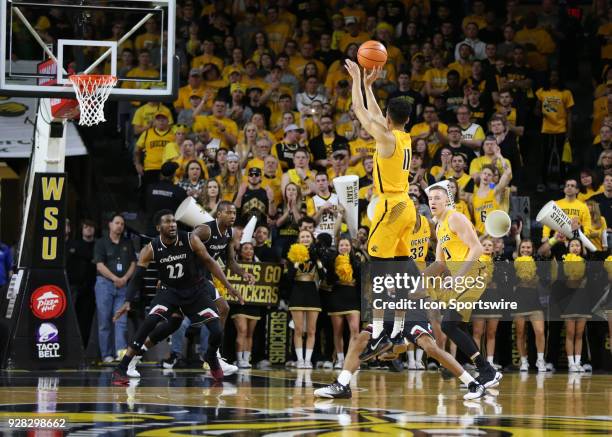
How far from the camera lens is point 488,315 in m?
18.1

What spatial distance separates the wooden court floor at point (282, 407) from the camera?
870 cm

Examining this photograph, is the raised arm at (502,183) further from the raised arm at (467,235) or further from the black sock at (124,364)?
the black sock at (124,364)

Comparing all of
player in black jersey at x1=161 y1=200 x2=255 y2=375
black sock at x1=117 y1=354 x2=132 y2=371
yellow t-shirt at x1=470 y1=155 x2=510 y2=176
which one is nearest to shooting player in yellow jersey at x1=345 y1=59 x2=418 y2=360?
black sock at x1=117 y1=354 x2=132 y2=371

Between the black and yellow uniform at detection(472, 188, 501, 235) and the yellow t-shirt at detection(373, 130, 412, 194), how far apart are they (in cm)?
725

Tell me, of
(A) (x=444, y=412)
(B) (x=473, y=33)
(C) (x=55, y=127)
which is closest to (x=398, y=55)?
(B) (x=473, y=33)

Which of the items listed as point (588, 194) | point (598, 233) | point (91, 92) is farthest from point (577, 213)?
point (91, 92)

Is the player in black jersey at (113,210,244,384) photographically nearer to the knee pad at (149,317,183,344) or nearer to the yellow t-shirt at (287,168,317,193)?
the knee pad at (149,317,183,344)

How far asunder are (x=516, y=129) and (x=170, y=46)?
331 inches

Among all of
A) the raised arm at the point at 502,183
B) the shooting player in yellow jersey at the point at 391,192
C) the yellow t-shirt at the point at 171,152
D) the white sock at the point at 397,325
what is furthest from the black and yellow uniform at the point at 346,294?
the shooting player in yellow jersey at the point at 391,192

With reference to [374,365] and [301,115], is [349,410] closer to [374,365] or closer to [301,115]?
[374,365]

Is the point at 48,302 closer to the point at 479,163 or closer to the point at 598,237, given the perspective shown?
the point at 479,163

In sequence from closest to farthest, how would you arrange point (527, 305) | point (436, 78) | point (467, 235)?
point (467, 235) → point (527, 305) → point (436, 78)

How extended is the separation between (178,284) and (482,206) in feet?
21.2

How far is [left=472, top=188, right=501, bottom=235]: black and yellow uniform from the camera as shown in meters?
18.5
